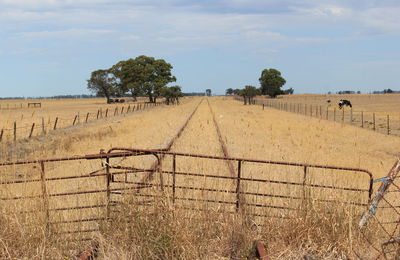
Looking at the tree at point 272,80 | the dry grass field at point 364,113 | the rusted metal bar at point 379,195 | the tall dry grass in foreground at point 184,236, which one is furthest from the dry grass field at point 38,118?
the tree at point 272,80

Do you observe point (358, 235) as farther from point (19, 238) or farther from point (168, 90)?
point (168, 90)

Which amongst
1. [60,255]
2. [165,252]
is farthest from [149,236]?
[60,255]

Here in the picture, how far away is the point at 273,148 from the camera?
19172mm

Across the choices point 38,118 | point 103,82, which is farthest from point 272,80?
point 38,118

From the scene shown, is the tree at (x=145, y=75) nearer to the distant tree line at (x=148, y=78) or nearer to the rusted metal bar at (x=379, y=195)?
the distant tree line at (x=148, y=78)

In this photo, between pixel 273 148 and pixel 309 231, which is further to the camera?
pixel 273 148

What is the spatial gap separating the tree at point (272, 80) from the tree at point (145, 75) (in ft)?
216

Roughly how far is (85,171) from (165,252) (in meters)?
8.28

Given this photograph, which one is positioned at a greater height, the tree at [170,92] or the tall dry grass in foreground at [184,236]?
the tree at [170,92]

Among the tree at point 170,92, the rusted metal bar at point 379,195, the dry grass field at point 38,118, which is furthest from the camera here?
the tree at point 170,92

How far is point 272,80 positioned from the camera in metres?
165

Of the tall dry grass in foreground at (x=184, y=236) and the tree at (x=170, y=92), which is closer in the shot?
the tall dry grass in foreground at (x=184, y=236)

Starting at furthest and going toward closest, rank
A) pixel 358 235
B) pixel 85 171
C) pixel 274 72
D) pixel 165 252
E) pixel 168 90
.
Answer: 1. pixel 274 72
2. pixel 168 90
3. pixel 85 171
4. pixel 358 235
5. pixel 165 252

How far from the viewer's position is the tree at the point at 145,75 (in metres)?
103
